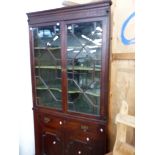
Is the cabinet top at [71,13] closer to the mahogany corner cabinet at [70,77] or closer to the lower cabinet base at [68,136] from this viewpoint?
the mahogany corner cabinet at [70,77]

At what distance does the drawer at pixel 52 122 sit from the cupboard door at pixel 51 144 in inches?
3.5

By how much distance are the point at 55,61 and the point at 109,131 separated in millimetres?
975

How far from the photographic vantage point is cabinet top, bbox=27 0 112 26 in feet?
5.90

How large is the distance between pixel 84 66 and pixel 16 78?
33.6 inches

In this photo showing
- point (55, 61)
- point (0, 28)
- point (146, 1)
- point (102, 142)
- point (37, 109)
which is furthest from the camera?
point (37, 109)

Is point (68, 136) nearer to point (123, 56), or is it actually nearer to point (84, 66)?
point (84, 66)

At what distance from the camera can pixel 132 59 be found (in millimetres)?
1839

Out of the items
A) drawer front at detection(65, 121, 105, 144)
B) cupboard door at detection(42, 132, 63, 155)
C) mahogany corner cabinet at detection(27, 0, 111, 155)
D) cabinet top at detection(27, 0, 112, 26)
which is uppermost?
cabinet top at detection(27, 0, 112, 26)

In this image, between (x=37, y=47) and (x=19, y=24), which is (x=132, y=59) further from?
(x=19, y=24)

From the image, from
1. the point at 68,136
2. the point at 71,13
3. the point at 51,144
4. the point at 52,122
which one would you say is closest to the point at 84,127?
the point at 68,136

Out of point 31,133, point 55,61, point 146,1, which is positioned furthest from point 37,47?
point 146,1

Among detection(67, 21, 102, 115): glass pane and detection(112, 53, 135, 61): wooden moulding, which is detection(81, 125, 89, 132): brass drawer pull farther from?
detection(112, 53, 135, 61): wooden moulding

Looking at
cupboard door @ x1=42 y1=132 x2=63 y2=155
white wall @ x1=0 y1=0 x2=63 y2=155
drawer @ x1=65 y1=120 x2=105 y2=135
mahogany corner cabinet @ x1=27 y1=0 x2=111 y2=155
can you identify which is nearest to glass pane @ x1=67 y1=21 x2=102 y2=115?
mahogany corner cabinet @ x1=27 y1=0 x2=111 y2=155

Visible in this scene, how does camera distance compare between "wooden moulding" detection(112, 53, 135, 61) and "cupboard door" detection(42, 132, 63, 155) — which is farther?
"cupboard door" detection(42, 132, 63, 155)
